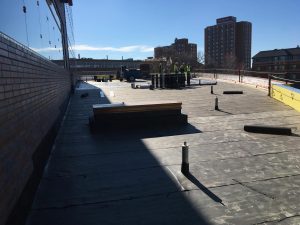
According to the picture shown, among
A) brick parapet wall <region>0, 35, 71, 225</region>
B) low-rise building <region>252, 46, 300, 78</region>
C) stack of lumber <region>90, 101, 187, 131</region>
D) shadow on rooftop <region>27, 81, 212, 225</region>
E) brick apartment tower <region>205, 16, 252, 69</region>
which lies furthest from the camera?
brick apartment tower <region>205, 16, 252, 69</region>

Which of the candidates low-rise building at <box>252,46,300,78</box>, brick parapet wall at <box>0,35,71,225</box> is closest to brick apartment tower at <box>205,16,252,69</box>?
low-rise building at <box>252,46,300,78</box>

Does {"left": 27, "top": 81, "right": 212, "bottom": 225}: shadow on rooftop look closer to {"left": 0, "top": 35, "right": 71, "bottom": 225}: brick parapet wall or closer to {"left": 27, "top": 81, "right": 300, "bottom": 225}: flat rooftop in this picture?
{"left": 27, "top": 81, "right": 300, "bottom": 225}: flat rooftop

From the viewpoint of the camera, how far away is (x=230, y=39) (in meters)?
151

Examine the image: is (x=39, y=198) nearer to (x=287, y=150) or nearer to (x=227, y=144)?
(x=227, y=144)

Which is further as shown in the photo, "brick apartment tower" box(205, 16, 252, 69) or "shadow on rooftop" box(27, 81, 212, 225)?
"brick apartment tower" box(205, 16, 252, 69)

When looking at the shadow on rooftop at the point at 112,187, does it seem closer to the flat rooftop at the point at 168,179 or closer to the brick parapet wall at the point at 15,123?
the flat rooftop at the point at 168,179

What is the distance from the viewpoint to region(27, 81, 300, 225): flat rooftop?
4.38 metres

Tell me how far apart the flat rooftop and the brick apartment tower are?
144 meters

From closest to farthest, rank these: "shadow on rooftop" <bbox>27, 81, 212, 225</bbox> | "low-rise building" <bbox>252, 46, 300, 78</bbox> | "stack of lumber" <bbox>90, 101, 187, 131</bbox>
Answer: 1. "shadow on rooftop" <bbox>27, 81, 212, 225</bbox>
2. "stack of lumber" <bbox>90, 101, 187, 131</bbox>
3. "low-rise building" <bbox>252, 46, 300, 78</bbox>

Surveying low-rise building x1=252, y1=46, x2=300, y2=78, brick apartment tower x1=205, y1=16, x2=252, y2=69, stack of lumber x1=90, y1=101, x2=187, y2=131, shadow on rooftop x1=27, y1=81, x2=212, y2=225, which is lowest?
shadow on rooftop x1=27, y1=81, x2=212, y2=225

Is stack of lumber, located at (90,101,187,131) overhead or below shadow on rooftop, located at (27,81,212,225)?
overhead

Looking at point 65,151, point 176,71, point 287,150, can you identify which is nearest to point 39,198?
point 65,151

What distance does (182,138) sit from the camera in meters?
8.95

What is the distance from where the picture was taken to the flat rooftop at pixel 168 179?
4375mm
